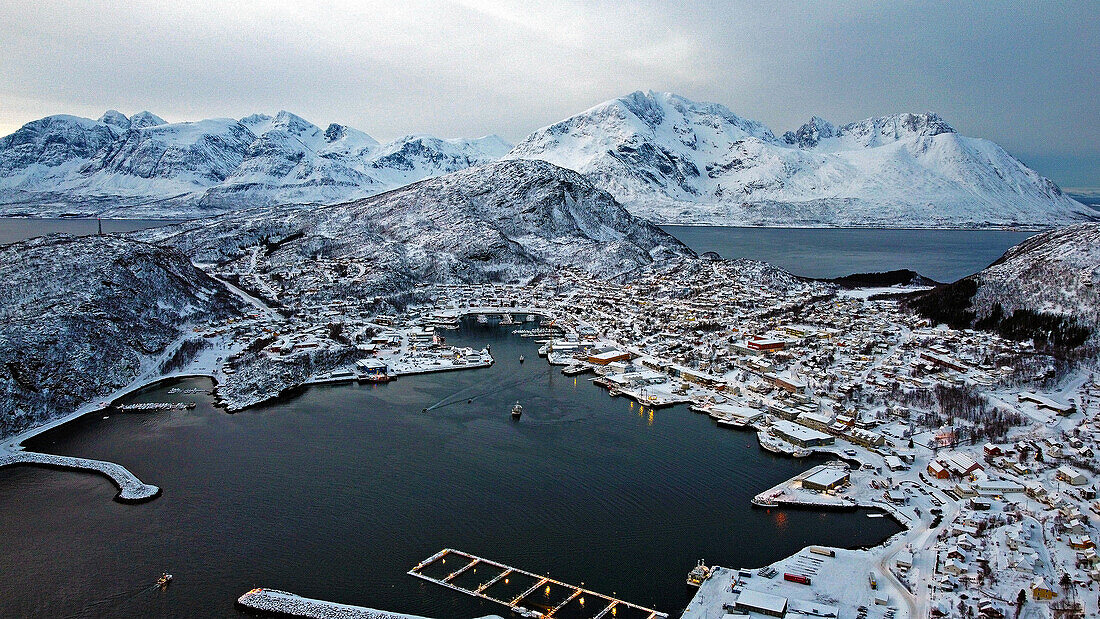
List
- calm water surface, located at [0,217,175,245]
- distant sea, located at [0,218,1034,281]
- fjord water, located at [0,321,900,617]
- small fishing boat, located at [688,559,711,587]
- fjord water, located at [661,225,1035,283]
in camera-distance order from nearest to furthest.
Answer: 1. small fishing boat, located at [688,559,711,587]
2. fjord water, located at [0,321,900,617]
3. fjord water, located at [661,225,1035,283]
4. distant sea, located at [0,218,1034,281]
5. calm water surface, located at [0,217,175,245]

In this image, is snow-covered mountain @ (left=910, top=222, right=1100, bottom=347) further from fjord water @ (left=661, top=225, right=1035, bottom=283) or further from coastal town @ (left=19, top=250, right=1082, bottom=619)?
fjord water @ (left=661, top=225, right=1035, bottom=283)

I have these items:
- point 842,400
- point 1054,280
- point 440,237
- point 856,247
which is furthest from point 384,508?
point 856,247

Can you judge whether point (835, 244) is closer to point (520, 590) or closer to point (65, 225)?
point (520, 590)

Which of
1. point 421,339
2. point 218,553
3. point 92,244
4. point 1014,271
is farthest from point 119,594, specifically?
point 1014,271

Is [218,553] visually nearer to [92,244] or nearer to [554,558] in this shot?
[554,558]

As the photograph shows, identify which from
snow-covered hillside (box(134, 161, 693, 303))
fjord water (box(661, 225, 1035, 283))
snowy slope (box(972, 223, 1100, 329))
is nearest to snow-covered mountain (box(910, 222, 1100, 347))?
snowy slope (box(972, 223, 1100, 329))

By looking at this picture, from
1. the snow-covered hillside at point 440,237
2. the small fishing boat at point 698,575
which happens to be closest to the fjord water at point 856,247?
the snow-covered hillside at point 440,237
